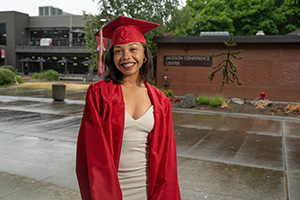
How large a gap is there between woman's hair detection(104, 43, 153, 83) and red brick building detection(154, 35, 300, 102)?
56.0 feet

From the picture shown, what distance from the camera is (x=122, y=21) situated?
1934 millimetres

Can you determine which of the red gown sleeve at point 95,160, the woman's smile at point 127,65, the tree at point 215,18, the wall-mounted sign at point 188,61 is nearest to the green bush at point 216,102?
the wall-mounted sign at point 188,61

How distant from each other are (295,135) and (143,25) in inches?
318

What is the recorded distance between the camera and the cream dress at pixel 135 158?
1832mm

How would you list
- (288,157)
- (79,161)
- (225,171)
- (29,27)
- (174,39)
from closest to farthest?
(79,161) → (225,171) → (288,157) → (174,39) → (29,27)

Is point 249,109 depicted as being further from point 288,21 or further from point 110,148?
point 288,21

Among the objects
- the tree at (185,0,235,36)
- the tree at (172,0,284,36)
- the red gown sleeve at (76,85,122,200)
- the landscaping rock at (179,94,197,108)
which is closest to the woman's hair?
the red gown sleeve at (76,85,122,200)

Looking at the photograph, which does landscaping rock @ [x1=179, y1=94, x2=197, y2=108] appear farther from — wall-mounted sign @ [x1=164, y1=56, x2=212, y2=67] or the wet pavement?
wall-mounted sign @ [x1=164, y1=56, x2=212, y2=67]

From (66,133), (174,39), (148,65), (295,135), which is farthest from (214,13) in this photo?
(148,65)

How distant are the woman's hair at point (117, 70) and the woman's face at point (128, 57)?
0.23 ft

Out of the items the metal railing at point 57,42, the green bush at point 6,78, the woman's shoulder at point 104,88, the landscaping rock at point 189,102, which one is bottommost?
the landscaping rock at point 189,102

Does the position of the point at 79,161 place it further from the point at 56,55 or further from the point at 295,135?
the point at 56,55

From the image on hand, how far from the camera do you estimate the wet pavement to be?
4188 mm

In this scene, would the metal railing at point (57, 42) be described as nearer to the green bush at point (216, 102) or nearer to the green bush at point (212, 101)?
the green bush at point (212, 101)
